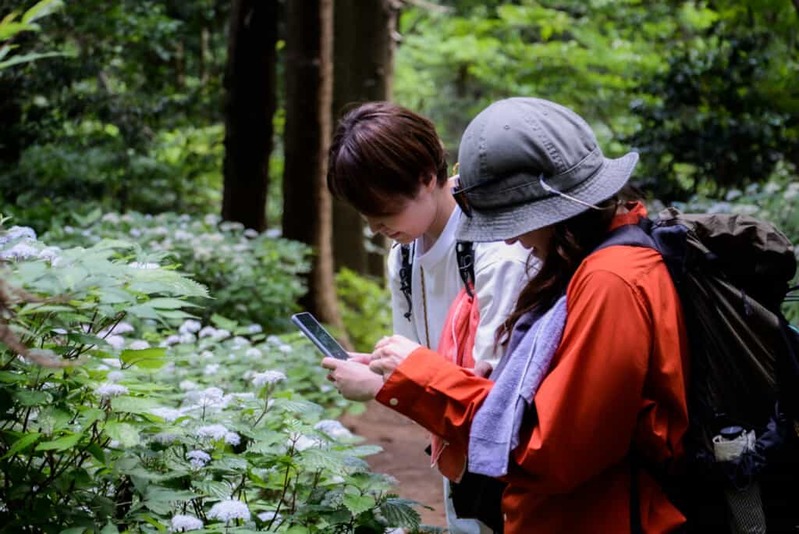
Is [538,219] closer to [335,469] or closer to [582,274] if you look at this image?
[582,274]

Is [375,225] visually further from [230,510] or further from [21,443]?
[21,443]

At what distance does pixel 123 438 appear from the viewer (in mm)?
2322

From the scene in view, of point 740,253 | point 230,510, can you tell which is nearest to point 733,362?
point 740,253

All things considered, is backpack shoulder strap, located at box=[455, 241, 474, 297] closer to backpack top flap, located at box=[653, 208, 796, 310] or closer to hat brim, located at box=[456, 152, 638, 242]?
hat brim, located at box=[456, 152, 638, 242]

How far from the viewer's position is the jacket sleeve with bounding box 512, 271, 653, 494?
74.0 inches

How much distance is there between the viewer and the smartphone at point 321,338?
8.63 ft

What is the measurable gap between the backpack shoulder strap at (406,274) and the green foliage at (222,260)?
441 cm

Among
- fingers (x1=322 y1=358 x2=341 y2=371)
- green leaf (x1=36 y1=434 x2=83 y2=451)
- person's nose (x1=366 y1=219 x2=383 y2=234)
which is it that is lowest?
green leaf (x1=36 y1=434 x2=83 y2=451)

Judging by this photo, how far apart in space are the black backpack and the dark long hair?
0.16 feet

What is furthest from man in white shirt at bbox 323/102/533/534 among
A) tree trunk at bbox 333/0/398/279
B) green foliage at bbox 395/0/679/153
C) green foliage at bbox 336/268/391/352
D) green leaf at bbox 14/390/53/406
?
green foliage at bbox 395/0/679/153

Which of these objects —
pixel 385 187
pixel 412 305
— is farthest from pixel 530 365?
pixel 412 305

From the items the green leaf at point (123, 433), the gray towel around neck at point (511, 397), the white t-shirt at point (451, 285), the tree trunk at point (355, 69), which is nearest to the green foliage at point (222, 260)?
the tree trunk at point (355, 69)

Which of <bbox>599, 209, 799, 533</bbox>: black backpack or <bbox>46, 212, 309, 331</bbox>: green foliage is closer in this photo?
<bbox>599, 209, 799, 533</bbox>: black backpack

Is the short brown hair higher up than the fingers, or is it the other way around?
the short brown hair
